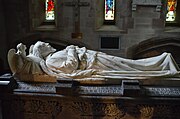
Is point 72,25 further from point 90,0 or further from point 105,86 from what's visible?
point 105,86

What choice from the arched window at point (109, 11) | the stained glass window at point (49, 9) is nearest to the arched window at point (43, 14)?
the stained glass window at point (49, 9)

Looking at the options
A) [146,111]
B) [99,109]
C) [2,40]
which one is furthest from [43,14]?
[146,111]

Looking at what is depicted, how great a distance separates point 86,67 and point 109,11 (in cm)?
337

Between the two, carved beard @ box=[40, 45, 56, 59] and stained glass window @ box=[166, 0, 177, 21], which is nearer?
carved beard @ box=[40, 45, 56, 59]

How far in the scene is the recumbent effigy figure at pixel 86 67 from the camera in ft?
10.7

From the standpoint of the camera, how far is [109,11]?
6387mm

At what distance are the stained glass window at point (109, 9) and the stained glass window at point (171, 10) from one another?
147cm

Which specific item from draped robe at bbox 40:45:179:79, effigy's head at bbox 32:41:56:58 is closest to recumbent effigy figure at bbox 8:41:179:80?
draped robe at bbox 40:45:179:79

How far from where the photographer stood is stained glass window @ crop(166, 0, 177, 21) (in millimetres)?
6223

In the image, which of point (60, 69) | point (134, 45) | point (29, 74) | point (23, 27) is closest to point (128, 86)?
point (60, 69)

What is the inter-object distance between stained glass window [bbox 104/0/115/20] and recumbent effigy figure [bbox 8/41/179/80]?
3.16 metres

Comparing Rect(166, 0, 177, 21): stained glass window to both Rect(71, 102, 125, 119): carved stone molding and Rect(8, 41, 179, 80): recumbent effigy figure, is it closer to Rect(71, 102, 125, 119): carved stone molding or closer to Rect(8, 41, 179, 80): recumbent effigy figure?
Rect(8, 41, 179, 80): recumbent effigy figure

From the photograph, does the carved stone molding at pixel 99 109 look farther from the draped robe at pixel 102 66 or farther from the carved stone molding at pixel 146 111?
the draped robe at pixel 102 66

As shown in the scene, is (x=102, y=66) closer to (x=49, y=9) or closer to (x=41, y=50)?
(x=41, y=50)
